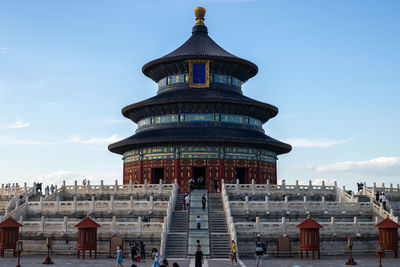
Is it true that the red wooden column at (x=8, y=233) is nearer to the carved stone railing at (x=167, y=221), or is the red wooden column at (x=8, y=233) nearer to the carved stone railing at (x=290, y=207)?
the carved stone railing at (x=167, y=221)

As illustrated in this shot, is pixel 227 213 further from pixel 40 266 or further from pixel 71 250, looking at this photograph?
pixel 40 266

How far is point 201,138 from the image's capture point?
5075cm

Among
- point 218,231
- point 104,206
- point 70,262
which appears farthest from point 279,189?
point 70,262

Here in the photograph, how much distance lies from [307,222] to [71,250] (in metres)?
14.7

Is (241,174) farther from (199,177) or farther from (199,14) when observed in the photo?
(199,14)

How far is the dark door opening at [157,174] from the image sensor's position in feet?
176

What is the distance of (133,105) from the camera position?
56.1 m

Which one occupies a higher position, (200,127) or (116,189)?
(200,127)

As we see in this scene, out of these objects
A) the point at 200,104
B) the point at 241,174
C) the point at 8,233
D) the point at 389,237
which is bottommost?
the point at 389,237

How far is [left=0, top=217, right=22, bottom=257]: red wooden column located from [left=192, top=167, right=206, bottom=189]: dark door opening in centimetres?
2162

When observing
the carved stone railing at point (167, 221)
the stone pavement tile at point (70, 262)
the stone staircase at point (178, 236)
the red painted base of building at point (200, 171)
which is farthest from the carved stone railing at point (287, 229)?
the red painted base of building at point (200, 171)

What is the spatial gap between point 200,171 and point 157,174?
436cm

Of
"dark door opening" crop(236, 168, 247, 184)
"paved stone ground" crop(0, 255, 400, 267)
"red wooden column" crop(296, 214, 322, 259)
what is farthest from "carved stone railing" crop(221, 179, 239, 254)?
"dark door opening" crop(236, 168, 247, 184)

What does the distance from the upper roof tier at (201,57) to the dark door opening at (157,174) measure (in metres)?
11.4
